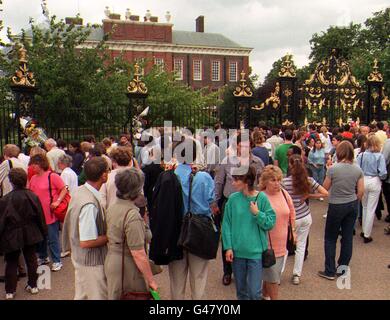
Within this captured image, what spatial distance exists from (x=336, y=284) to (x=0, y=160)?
6008 millimetres

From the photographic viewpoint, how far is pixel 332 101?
14.5 metres

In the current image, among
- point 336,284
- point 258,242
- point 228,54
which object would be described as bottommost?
point 336,284

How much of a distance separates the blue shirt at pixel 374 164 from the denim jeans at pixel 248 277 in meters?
3.81

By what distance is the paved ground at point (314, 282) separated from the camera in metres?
5.27

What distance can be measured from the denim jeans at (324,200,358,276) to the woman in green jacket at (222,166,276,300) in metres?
1.84

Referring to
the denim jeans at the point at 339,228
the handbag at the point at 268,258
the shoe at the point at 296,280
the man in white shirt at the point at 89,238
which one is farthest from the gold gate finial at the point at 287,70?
the man in white shirt at the point at 89,238

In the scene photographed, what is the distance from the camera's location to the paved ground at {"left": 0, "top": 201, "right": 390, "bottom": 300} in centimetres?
527

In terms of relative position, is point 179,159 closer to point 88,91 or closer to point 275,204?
point 275,204

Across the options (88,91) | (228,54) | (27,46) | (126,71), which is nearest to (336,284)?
(88,91)

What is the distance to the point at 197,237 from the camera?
13.5 feet

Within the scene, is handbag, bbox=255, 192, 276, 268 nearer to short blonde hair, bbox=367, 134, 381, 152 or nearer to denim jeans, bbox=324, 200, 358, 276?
denim jeans, bbox=324, 200, 358, 276

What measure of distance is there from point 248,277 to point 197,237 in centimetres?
68

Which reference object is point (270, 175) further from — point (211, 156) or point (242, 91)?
point (242, 91)

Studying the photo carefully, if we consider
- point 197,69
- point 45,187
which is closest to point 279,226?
point 45,187
